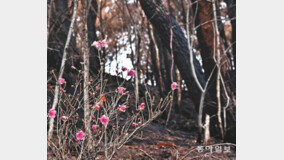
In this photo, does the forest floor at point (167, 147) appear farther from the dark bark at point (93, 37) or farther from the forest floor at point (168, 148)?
the dark bark at point (93, 37)

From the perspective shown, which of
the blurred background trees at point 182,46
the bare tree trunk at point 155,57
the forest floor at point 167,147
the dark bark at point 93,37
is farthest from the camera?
the bare tree trunk at point 155,57

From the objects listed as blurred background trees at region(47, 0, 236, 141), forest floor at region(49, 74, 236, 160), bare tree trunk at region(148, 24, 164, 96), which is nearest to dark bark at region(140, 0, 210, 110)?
blurred background trees at region(47, 0, 236, 141)

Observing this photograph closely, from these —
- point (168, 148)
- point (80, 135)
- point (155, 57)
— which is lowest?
point (168, 148)

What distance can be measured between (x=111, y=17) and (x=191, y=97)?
149cm

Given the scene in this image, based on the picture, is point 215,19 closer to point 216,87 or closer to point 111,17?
point 216,87

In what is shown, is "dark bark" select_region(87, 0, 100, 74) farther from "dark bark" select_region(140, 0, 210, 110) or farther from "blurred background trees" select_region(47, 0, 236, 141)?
"dark bark" select_region(140, 0, 210, 110)

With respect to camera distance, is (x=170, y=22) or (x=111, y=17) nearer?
(x=170, y=22)

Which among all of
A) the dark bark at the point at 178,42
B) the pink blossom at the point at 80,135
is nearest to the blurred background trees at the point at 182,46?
the dark bark at the point at 178,42

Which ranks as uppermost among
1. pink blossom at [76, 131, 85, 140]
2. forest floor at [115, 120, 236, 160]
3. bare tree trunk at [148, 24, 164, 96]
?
bare tree trunk at [148, 24, 164, 96]

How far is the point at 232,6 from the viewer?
2.51 m

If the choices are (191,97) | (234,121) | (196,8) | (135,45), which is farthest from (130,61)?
(234,121)

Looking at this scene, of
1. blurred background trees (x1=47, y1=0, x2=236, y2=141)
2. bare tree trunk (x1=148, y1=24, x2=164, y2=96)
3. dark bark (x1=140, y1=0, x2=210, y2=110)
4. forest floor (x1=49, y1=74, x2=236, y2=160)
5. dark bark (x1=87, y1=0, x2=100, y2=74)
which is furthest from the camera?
bare tree trunk (x1=148, y1=24, x2=164, y2=96)

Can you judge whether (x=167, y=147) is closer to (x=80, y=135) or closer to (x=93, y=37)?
(x=80, y=135)

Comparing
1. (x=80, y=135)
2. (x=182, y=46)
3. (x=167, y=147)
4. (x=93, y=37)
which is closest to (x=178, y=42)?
(x=182, y=46)
